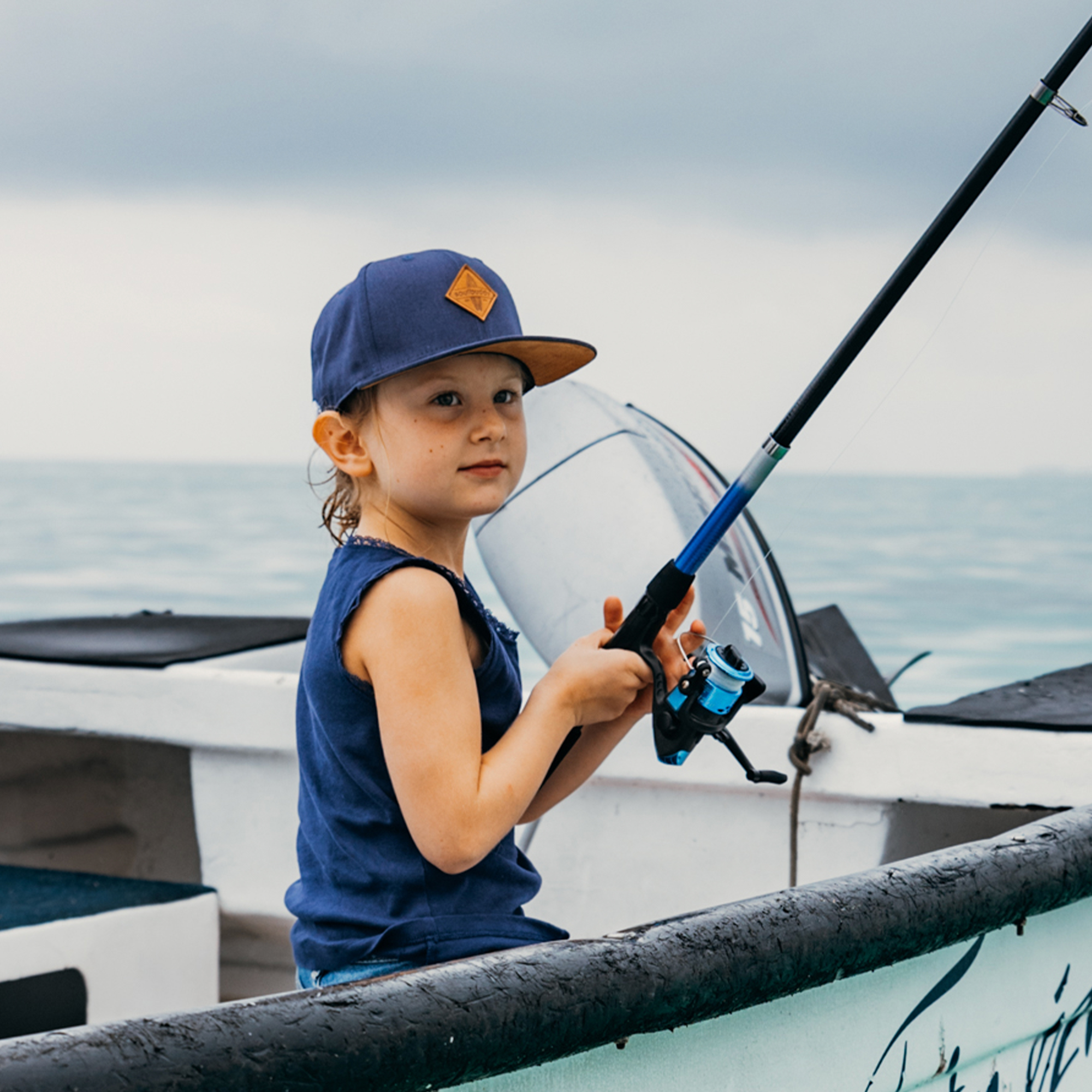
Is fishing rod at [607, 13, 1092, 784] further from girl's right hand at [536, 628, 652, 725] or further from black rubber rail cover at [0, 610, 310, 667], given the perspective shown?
black rubber rail cover at [0, 610, 310, 667]

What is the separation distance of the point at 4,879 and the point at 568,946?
163cm

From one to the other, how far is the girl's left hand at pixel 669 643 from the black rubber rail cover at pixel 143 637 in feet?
4.40

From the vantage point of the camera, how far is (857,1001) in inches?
46.6

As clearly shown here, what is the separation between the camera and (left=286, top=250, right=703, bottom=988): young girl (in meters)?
1.01

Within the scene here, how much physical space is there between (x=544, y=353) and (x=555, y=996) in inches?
19.7

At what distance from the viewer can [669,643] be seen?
119 centimetres

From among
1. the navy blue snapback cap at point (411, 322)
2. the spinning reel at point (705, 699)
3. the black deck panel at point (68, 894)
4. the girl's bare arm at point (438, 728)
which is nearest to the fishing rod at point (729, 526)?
the spinning reel at point (705, 699)

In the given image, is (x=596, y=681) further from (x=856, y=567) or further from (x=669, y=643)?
(x=856, y=567)

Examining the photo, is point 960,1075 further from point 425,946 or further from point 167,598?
point 167,598

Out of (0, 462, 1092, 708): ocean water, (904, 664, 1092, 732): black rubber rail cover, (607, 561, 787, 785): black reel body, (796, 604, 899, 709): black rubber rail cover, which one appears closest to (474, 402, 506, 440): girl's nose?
(607, 561, 787, 785): black reel body

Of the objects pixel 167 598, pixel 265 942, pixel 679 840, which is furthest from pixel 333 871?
pixel 167 598

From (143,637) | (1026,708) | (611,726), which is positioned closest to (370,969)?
(611,726)

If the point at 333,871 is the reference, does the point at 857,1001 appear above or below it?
below

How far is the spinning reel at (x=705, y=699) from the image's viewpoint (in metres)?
1.10
